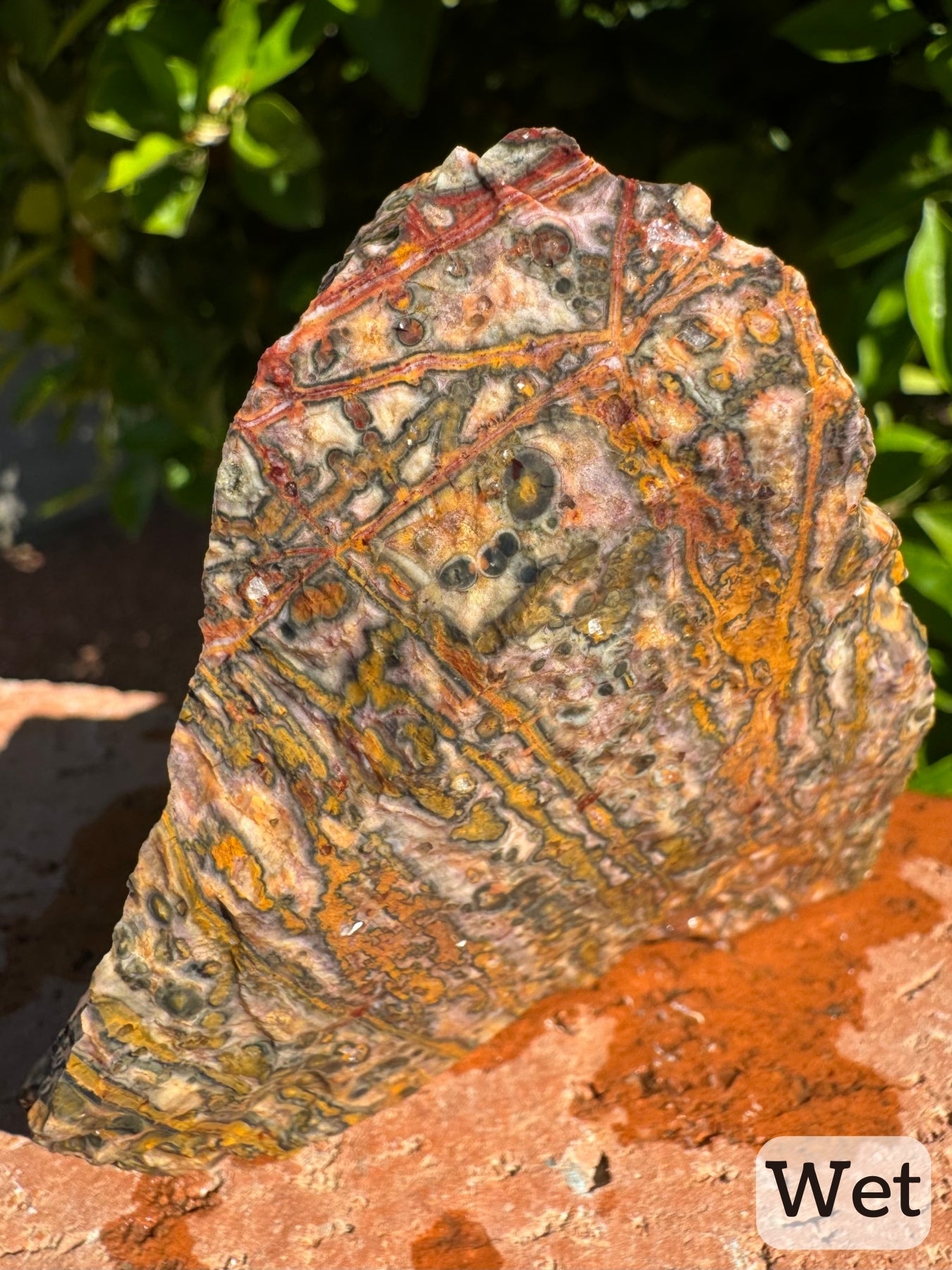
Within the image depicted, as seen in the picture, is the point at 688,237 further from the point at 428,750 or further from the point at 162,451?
the point at 162,451

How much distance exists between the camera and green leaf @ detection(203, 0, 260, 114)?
66.4 inches

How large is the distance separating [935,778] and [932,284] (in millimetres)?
745

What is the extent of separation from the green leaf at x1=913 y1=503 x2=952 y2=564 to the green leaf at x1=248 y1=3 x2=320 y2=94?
108 cm

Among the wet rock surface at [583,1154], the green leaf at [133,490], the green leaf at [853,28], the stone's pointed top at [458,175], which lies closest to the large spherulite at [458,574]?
the stone's pointed top at [458,175]

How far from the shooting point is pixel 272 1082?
5.14 feet

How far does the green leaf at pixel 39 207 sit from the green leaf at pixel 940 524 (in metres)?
1.56

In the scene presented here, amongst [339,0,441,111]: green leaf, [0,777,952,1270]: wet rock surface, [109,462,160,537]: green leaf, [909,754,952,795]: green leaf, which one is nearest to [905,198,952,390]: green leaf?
[909,754,952,795]: green leaf

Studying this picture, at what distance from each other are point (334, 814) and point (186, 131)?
100cm

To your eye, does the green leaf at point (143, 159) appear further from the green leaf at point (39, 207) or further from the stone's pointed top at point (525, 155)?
the stone's pointed top at point (525, 155)

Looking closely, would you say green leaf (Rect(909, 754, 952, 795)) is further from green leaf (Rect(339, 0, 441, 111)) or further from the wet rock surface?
green leaf (Rect(339, 0, 441, 111))

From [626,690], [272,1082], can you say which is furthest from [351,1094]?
[626,690]

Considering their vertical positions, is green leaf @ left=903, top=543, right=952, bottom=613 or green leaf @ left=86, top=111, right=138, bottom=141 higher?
green leaf @ left=86, top=111, right=138, bottom=141

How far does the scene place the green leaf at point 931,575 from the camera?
1.87 metres

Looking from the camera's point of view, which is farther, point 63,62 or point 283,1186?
point 63,62
